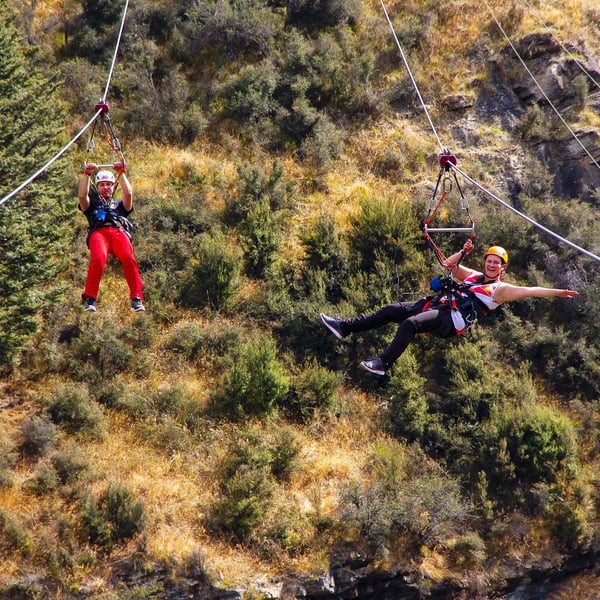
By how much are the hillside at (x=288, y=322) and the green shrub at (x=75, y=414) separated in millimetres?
49

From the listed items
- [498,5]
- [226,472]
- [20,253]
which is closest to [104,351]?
[20,253]

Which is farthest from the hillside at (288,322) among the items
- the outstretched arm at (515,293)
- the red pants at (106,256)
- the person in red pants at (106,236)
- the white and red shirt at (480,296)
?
the outstretched arm at (515,293)

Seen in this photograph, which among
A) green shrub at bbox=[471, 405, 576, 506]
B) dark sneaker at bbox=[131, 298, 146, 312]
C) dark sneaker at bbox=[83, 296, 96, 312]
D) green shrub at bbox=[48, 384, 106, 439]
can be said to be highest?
dark sneaker at bbox=[83, 296, 96, 312]

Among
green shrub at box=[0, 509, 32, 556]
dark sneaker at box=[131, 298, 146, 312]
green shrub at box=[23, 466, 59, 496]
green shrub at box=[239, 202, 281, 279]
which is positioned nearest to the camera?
dark sneaker at box=[131, 298, 146, 312]

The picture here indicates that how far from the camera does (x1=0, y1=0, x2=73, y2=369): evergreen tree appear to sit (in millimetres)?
13414

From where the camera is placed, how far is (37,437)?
13.9 m

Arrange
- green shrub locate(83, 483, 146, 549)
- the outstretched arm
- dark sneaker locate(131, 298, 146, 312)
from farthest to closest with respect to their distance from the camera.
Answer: green shrub locate(83, 483, 146, 549), dark sneaker locate(131, 298, 146, 312), the outstretched arm

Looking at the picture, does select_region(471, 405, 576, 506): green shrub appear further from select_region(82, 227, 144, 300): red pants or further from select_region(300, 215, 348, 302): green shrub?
select_region(82, 227, 144, 300): red pants

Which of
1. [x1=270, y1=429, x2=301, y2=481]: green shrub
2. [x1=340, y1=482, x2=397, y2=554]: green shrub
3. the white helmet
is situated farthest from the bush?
the white helmet

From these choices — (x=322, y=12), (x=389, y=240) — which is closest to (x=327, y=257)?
(x=389, y=240)

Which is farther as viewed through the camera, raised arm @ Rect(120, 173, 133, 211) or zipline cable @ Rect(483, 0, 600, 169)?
zipline cable @ Rect(483, 0, 600, 169)

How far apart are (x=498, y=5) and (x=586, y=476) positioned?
1780 centimetres

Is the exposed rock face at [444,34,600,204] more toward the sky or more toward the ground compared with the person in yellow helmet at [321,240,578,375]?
more toward the ground

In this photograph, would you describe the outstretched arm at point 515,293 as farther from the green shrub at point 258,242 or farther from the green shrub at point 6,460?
the green shrub at point 6,460
